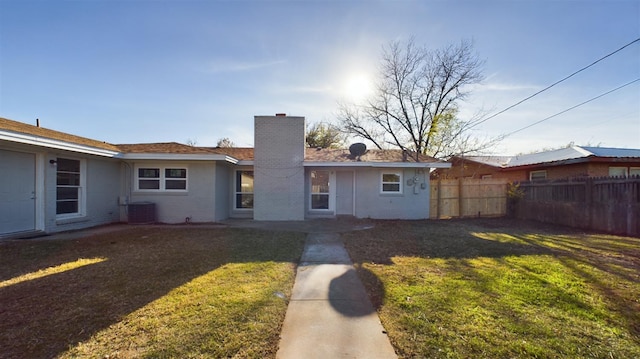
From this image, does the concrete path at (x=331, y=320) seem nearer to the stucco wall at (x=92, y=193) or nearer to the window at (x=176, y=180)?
the window at (x=176, y=180)

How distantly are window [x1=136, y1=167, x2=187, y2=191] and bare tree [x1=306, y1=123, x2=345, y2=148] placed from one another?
18.5 m

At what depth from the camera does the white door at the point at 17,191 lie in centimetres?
756

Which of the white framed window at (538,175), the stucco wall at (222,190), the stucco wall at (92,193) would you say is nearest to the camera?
the stucco wall at (92,193)

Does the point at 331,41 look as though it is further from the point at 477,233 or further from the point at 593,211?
the point at 593,211

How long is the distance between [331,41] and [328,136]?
60.2 feet

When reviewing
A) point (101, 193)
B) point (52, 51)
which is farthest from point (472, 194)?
point (52, 51)

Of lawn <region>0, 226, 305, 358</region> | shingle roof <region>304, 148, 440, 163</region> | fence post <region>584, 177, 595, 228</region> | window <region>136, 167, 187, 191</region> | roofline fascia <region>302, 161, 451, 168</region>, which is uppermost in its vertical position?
shingle roof <region>304, 148, 440, 163</region>

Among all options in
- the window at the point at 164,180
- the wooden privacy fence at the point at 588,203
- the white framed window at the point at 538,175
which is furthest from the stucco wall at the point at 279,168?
the white framed window at the point at 538,175

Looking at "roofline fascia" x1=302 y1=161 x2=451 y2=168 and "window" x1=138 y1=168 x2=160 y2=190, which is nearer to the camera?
"window" x1=138 y1=168 x2=160 y2=190

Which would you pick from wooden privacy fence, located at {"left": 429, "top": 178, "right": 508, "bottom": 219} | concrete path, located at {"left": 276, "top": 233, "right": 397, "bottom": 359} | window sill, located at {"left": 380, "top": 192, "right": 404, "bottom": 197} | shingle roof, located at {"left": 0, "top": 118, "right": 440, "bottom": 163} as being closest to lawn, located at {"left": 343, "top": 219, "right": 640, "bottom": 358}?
concrete path, located at {"left": 276, "top": 233, "right": 397, "bottom": 359}

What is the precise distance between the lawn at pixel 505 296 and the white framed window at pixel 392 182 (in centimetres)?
496

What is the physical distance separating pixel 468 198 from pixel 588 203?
14.1 ft

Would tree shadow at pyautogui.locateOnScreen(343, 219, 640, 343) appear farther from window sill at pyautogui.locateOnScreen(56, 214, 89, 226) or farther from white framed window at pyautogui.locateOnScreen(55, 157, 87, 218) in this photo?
white framed window at pyautogui.locateOnScreen(55, 157, 87, 218)

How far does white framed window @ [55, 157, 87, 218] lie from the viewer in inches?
355
